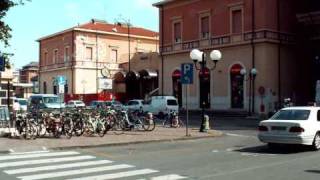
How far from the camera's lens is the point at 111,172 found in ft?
44.1

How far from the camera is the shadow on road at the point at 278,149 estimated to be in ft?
60.6

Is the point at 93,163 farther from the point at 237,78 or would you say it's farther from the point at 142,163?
the point at 237,78


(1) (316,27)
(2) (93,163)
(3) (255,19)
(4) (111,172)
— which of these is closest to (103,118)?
(2) (93,163)

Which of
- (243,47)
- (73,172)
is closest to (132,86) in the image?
(243,47)

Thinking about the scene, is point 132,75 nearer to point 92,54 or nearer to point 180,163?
point 92,54

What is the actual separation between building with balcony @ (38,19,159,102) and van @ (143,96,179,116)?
77.7 ft

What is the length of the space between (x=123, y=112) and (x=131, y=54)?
56.0 meters

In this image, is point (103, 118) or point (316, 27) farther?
point (316, 27)

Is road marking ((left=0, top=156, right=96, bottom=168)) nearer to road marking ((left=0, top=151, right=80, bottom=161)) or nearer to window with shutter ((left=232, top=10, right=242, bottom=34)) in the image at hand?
road marking ((left=0, top=151, right=80, bottom=161))

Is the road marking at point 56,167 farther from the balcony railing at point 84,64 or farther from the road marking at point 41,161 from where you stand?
the balcony railing at point 84,64

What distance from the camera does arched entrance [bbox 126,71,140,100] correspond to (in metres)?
71.2

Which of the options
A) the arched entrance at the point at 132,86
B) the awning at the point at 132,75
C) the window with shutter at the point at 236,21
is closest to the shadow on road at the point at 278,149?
the window with shutter at the point at 236,21

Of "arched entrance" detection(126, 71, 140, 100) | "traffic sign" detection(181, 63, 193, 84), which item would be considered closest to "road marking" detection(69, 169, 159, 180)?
"traffic sign" detection(181, 63, 193, 84)

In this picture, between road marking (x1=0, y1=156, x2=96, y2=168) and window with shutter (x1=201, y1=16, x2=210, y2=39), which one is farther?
window with shutter (x1=201, y1=16, x2=210, y2=39)
